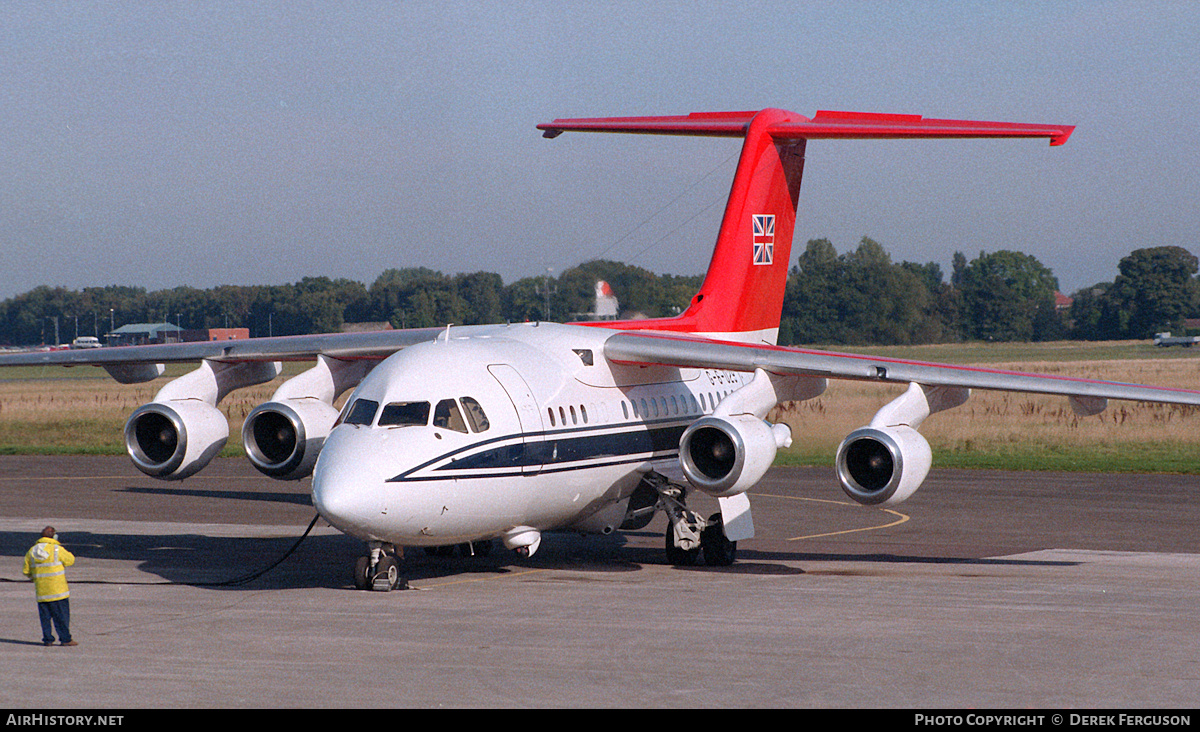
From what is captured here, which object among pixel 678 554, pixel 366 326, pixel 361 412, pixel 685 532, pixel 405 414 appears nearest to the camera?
pixel 405 414

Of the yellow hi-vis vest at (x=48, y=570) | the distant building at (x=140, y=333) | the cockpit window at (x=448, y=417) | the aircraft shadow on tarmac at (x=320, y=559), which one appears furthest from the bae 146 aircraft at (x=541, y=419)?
the distant building at (x=140, y=333)

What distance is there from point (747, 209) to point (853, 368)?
5775 mm

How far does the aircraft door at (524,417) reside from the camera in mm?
16375

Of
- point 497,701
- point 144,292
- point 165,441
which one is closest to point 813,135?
point 165,441

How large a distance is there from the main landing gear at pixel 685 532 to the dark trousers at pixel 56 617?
8314mm

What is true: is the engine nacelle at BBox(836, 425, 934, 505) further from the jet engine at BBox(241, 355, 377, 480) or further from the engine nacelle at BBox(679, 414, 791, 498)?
the jet engine at BBox(241, 355, 377, 480)

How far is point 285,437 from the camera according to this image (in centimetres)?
1802

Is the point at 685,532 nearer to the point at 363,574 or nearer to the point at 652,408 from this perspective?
the point at 652,408

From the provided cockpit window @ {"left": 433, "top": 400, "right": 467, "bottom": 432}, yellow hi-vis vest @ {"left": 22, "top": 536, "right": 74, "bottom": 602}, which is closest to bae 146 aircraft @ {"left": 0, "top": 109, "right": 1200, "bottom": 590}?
cockpit window @ {"left": 433, "top": 400, "right": 467, "bottom": 432}

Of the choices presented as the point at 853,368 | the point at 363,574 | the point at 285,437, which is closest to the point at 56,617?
the point at 363,574

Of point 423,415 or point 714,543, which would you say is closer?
point 423,415

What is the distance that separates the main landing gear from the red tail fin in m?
3.40
